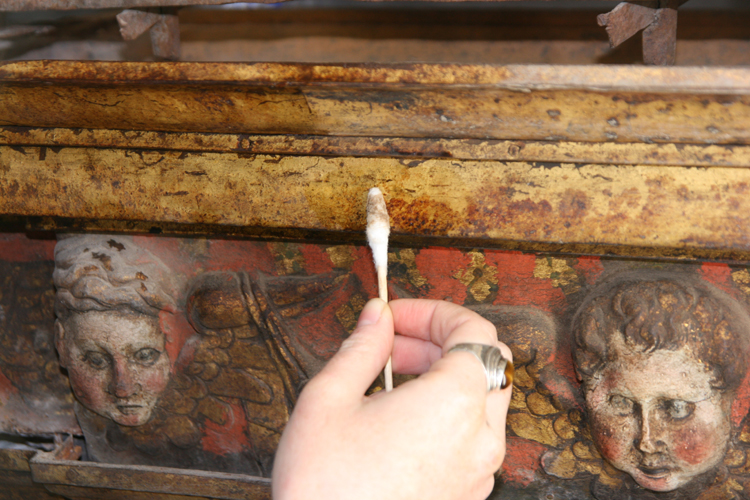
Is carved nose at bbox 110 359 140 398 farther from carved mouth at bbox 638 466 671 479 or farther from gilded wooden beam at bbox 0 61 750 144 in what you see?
carved mouth at bbox 638 466 671 479

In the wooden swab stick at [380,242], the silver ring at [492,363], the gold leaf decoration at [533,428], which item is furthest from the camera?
the gold leaf decoration at [533,428]

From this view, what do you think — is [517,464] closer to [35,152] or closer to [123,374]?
[123,374]

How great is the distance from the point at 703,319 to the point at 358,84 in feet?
2.61

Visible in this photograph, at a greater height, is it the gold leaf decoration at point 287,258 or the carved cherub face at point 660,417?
the gold leaf decoration at point 287,258

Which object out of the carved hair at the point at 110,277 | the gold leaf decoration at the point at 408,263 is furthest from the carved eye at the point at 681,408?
Answer: the carved hair at the point at 110,277

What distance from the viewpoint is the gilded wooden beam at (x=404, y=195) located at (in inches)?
40.2

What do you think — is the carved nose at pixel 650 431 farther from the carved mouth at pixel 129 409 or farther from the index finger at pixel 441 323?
the carved mouth at pixel 129 409

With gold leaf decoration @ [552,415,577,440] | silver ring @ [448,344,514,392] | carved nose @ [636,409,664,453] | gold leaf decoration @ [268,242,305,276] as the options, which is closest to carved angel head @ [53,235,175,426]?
gold leaf decoration @ [268,242,305,276]

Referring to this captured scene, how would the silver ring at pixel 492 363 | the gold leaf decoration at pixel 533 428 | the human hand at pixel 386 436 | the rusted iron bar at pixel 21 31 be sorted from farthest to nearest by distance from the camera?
the rusted iron bar at pixel 21 31
the gold leaf decoration at pixel 533 428
the silver ring at pixel 492 363
the human hand at pixel 386 436

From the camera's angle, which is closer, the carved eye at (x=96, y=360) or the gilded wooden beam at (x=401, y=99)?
the gilded wooden beam at (x=401, y=99)

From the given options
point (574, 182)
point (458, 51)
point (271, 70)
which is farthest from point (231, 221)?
point (458, 51)

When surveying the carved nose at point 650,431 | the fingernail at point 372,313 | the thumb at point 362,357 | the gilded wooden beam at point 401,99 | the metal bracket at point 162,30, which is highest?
the metal bracket at point 162,30

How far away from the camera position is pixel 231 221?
1.18 meters

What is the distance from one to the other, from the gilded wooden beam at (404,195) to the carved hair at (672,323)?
132 millimetres
